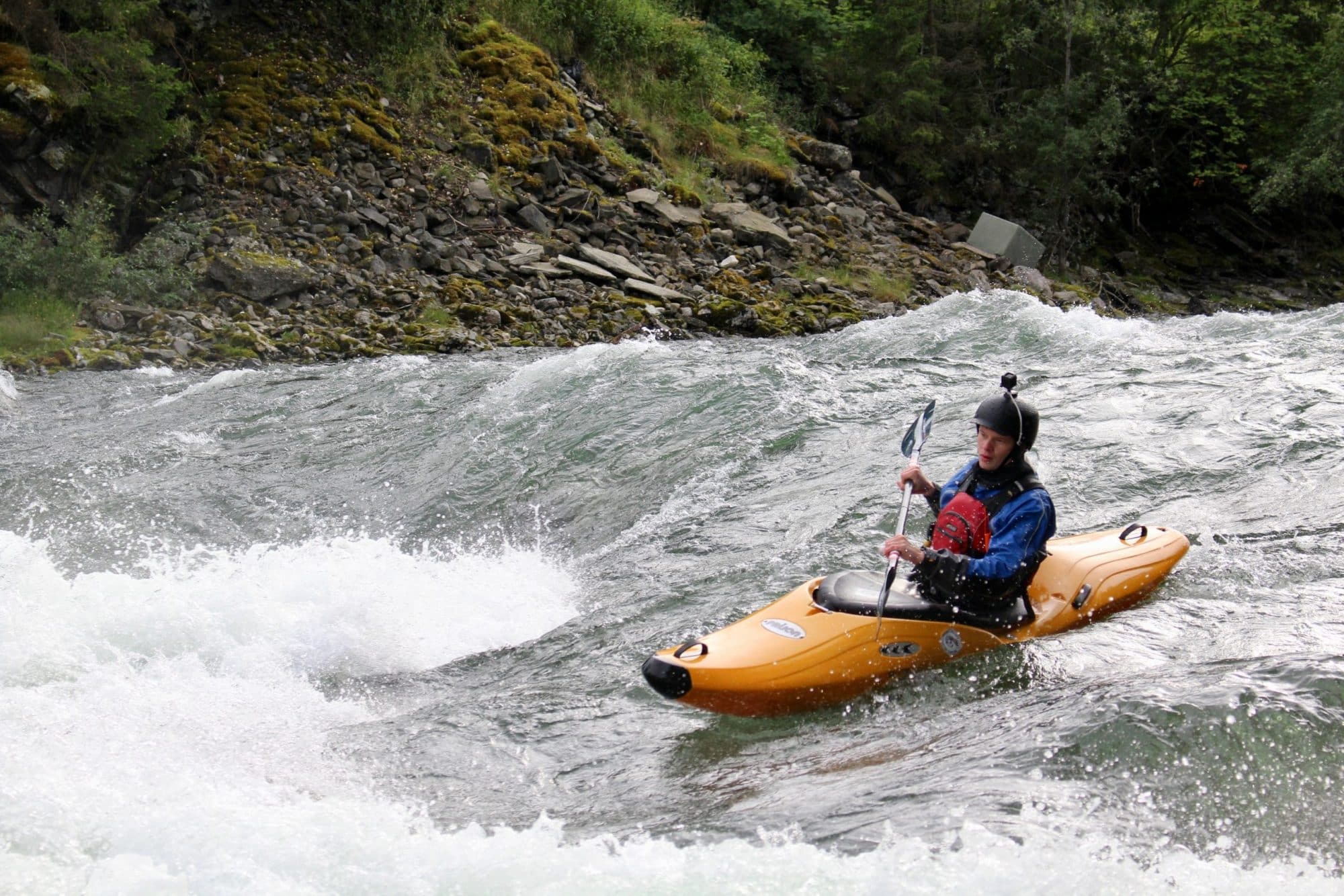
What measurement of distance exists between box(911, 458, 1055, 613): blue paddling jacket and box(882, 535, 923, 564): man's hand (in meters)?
0.13

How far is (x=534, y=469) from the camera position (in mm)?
7379

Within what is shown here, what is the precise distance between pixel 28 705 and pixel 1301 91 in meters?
22.6

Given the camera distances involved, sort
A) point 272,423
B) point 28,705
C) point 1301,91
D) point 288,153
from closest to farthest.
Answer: point 28,705 → point 272,423 → point 288,153 → point 1301,91

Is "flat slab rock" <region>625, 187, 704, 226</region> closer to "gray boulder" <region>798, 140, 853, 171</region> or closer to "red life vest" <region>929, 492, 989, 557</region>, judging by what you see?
"gray boulder" <region>798, 140, 853, 171</region>

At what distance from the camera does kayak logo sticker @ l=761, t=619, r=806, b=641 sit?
13.3 feet

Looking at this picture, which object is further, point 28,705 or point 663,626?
point 663,626

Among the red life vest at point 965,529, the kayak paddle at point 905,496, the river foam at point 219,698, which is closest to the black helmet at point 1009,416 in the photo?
the red life vest at point 965,529

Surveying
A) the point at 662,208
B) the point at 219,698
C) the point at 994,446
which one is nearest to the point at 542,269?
Result: the point at 662,208

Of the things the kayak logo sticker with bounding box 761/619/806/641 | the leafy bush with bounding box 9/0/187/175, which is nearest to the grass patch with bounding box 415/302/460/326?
the leafy bush with bounding box 9/0/187/175

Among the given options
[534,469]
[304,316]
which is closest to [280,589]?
→ [534,469]

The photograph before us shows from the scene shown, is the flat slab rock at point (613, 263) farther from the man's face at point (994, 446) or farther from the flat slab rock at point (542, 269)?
the man's face at point (994, 446)

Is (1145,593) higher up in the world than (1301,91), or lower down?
lower down

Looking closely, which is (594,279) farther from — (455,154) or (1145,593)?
(1145,593)

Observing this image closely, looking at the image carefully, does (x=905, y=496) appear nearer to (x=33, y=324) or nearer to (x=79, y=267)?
→ (x=33, y=324)
